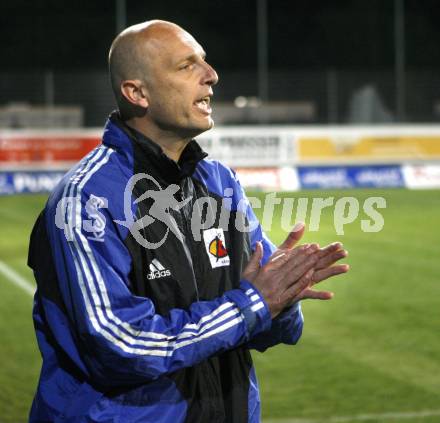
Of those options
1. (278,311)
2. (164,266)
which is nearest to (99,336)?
(164,266)

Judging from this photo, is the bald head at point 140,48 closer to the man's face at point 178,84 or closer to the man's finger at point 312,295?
the man's face at point 178,84

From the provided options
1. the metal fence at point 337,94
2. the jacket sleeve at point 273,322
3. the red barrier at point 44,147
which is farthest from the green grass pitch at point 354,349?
the metal fence at point 337,94

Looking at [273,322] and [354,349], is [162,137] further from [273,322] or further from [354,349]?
[354,349]

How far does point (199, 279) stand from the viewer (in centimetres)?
276

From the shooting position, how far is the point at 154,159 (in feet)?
9.02

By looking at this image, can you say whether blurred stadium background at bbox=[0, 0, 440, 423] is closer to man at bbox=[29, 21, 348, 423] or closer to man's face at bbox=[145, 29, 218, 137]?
man at bbox=[29, 21, 348, 423]

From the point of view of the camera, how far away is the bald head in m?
2.70

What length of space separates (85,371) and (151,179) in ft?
1.78

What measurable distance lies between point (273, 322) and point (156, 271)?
41cm

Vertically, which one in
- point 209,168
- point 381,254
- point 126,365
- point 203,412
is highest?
point 209,168

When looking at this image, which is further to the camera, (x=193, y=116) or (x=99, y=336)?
(x=193, y=116)

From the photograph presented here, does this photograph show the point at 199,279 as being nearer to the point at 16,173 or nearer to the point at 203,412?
the point at 203,412

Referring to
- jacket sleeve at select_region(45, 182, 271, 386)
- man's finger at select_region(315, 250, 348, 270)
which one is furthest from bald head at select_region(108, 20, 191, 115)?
man's finger at select_region(315, 250, 348, 270)

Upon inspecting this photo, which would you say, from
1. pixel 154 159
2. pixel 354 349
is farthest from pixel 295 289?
pixel 354 349
